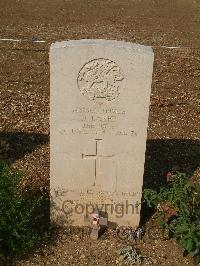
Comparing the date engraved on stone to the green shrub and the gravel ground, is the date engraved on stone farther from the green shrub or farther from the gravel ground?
the gravel ground

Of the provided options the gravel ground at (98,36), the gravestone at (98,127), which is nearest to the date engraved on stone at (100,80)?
the gravestone at (98,127)

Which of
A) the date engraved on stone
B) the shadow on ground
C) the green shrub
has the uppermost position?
the date engraved on stone

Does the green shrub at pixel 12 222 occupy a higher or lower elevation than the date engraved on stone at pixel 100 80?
lower

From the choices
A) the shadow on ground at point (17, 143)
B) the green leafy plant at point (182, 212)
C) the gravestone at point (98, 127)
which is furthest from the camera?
the shadow on ground at point (17, 143)

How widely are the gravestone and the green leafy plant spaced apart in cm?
32

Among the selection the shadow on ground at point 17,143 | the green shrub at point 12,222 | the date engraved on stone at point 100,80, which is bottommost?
the green shrub at point 12,222

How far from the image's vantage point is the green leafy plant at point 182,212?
168 inches

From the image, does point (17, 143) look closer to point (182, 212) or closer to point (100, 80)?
point (100, 80)

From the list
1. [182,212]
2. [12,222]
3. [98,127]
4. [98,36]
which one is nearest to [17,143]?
[12,222]

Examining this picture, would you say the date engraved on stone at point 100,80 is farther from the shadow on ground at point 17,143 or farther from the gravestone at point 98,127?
the shadow on ground at point 17,143

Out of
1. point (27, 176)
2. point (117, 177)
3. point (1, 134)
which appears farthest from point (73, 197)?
point (1, 134)

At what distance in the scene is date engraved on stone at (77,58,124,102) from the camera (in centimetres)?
417

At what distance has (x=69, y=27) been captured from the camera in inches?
496

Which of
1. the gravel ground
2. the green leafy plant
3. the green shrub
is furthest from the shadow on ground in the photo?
the green leafy plant
